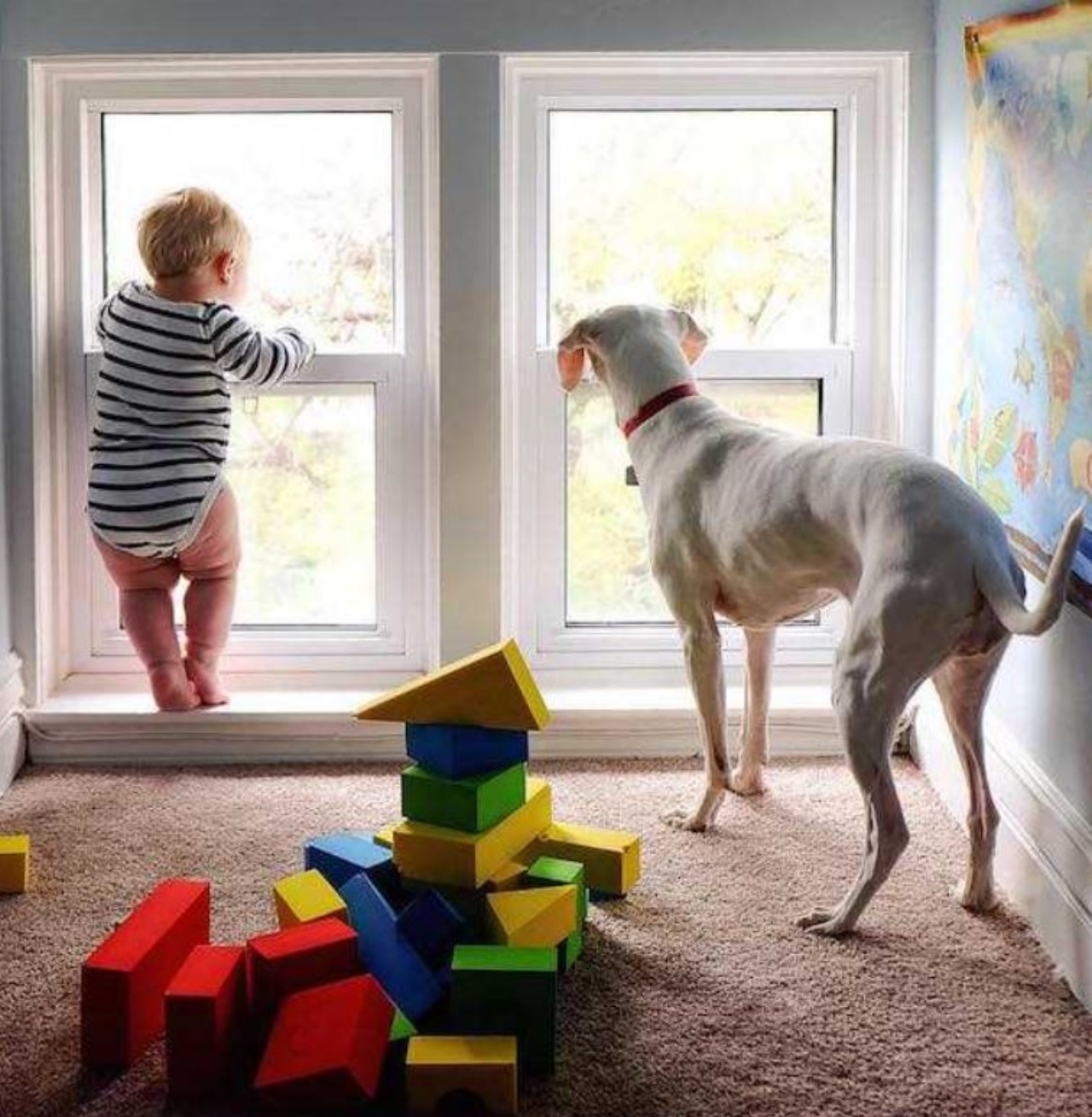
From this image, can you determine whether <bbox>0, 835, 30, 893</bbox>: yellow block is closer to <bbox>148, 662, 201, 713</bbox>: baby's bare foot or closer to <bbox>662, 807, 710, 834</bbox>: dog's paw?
<bbox>148, 662, 201, 713</bbox>: baby's bare foot

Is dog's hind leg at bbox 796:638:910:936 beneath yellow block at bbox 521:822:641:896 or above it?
above

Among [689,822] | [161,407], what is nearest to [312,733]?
[161,407]

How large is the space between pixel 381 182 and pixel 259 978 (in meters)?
1.77

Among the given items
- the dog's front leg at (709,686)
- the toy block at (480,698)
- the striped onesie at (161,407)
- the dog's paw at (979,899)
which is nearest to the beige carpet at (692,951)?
the dog's paw at (979,899)

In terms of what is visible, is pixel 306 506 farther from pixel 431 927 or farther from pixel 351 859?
pixel 431 927

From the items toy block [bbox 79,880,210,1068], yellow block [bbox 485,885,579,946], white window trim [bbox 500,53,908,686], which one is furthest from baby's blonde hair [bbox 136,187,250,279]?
yellow block [bbox 485,885,579,946]

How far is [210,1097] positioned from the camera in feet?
5.44

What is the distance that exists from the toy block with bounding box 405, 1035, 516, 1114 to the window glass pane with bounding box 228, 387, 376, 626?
156 centimetres

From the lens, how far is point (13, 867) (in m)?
2.22

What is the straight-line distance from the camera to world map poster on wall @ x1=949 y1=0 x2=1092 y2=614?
Result: 1.94 metres

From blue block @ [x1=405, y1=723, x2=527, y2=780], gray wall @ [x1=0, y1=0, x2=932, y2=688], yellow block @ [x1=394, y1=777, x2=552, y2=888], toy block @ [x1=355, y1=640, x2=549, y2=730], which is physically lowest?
yellow block @ [x1=394, y1=777, x2=552, y2=888]

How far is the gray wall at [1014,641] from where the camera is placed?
6.63 ft

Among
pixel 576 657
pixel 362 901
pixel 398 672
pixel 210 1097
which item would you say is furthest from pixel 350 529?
pixel 210 1097

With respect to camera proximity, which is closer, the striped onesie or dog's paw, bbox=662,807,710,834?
dog's paw, bbox=662,807,710,834
